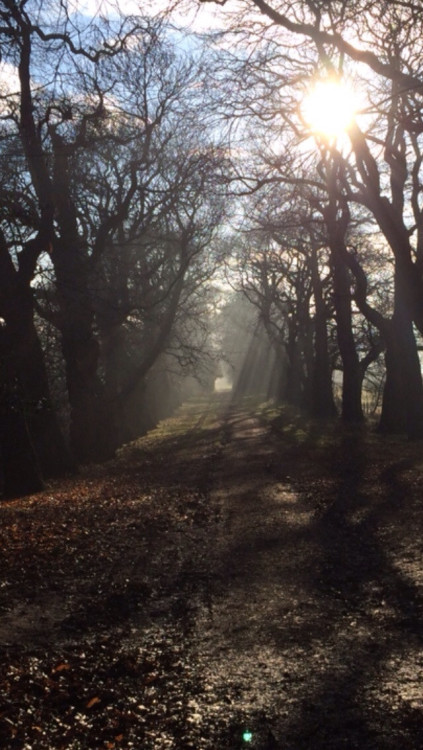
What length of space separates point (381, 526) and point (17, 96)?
45.7 ft

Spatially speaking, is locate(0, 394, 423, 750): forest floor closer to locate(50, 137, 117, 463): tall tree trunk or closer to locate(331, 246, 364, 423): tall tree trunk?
locate(50, 137, 117, 463): tall tree trunk

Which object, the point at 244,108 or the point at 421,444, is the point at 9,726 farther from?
the point at 421,444

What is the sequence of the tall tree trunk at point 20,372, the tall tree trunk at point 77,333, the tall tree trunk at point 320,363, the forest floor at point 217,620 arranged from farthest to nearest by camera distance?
the tall tree trunk at point 320,363, the tall tree trunk at point 77,333, the tall tree trunk at point 20,372, the forest floor at point 217,620

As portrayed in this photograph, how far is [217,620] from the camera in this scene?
6918mm

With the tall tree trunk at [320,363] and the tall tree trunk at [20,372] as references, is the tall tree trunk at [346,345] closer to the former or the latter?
the tall tree trunk at [320,363]

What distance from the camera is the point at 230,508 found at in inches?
515

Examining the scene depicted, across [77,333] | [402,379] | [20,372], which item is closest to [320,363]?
[402,379]

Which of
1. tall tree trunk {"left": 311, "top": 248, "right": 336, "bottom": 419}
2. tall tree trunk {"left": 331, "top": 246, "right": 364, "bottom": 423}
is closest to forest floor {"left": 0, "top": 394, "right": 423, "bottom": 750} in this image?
tall tree trunk {"left": 331, "top": 246, "right": 364, "bottom": 423}

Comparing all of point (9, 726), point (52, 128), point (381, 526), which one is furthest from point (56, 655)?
point (52, 128)

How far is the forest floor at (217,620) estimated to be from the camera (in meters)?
4.65

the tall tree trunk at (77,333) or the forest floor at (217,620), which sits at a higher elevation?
the tall tree trunk at (77,333)

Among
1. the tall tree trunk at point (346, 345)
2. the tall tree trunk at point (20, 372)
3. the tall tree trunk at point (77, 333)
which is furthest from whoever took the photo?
the tall tree trunk at point (346, 345)

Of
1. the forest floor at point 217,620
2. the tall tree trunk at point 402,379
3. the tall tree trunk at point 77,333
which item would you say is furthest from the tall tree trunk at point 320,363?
the forest floor at point 217,620

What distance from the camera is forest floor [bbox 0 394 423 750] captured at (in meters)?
4.65
